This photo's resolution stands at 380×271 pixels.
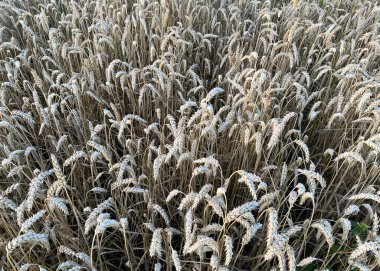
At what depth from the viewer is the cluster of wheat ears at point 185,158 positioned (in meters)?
1.25

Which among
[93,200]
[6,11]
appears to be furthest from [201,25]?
[93,200]

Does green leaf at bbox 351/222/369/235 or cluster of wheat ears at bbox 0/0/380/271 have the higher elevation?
cluster of wheat ears at bbox 0/0/380/271

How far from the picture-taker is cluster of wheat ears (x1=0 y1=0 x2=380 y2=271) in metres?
1.25

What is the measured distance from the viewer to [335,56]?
7.99 ft

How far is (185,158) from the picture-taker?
4.75 ft

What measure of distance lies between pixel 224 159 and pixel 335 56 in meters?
1.24

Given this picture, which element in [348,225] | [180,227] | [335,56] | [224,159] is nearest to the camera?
[348,225]

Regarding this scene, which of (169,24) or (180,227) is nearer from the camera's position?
(180,227)

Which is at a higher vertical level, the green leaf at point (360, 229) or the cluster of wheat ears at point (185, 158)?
the cluster of wheat ears at point (185, 158)

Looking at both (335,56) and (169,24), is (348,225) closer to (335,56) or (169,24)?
(335,56)

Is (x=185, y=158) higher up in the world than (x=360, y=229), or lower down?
higher up

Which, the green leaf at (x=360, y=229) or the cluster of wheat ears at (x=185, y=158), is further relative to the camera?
the green leaf at (x=360, y=229)

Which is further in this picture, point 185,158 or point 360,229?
point 360,229

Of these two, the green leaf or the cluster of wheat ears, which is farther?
the green leaf
